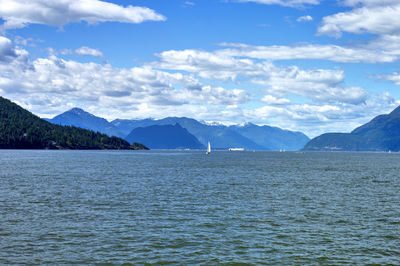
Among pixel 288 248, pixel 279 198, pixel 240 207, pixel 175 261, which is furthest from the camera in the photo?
pixel 279 198

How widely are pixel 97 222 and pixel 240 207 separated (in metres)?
20.5

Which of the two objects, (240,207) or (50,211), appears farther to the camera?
(240,207)

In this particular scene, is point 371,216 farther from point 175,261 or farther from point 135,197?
point 135,197

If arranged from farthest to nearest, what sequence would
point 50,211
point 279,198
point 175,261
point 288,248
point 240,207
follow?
point 279,198 < point 240,207 < point 50,211 < point 288,248 < point 175,261

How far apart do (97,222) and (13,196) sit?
81.9ft

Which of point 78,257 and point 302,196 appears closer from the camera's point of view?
point 78,257

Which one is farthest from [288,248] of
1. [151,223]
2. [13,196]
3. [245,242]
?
[13,196]

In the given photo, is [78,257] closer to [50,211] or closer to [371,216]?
[50,211]

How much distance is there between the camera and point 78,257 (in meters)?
28.8

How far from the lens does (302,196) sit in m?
65.9

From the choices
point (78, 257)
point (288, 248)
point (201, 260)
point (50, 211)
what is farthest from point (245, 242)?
point (50, 211)

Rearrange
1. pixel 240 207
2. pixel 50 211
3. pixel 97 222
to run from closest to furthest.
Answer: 1. pixel 97 222
2. pixel 50 211
3. pixel 240 207

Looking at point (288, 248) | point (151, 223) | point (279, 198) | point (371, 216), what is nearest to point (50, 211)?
point (151, 223)

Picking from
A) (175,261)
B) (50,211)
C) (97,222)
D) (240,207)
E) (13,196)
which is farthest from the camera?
(13,196)
